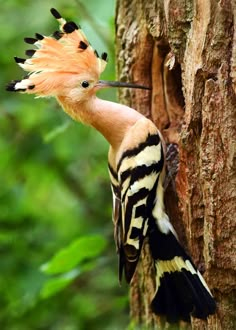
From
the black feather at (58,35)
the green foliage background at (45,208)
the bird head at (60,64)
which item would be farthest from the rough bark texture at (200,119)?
the green foliage background at (45,208)

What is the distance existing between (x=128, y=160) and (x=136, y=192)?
17 centimetres

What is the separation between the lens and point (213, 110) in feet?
10.1

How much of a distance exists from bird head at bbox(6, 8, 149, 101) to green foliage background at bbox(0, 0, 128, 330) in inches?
A: 22.6

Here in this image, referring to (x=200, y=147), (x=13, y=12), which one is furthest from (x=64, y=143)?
(x=200, y=147)

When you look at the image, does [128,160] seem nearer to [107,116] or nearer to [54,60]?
[107,116]

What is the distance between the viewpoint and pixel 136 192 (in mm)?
3346

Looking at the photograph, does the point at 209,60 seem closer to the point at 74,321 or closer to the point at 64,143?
the point at 64,143

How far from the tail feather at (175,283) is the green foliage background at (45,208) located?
0.60m

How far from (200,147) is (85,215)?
252 cm

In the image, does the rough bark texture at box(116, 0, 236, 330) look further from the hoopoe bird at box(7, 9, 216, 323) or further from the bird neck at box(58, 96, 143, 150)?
the bird neck at box(58, 96, 143, 150)

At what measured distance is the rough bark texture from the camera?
120 inches

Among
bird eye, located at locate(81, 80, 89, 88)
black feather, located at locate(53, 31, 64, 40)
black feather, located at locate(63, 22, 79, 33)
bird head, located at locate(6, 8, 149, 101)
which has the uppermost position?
black feather, located at locate(63, 22, 79, 33)

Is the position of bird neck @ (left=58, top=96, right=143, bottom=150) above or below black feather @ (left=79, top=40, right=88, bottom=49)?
below

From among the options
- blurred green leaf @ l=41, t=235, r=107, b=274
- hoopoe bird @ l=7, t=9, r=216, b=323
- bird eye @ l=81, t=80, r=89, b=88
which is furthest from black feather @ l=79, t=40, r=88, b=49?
blurred green leaf @ l=41, t=235, r=107, b=274
